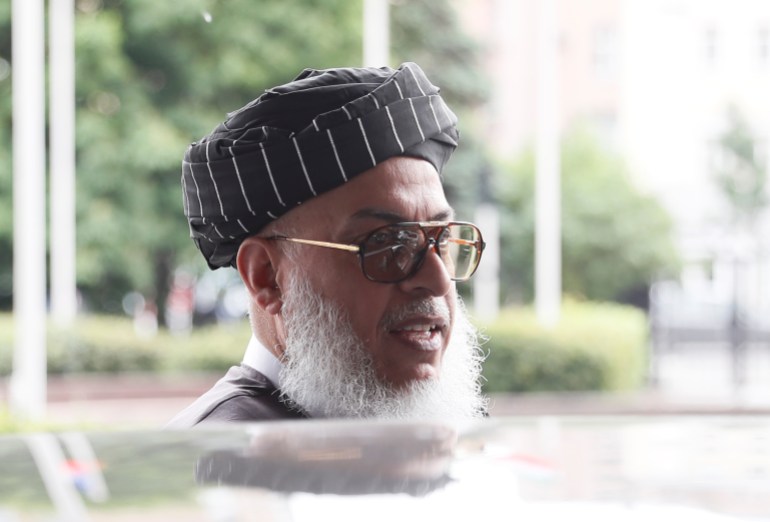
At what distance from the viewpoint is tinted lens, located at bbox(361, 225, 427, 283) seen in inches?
65.9

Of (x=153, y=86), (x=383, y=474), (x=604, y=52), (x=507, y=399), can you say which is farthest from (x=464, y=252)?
(x=604, y=52)

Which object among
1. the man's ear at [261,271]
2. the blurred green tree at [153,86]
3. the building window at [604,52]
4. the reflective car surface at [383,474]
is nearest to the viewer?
the reflective car surface at [383,474]

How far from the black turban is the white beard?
0.44ft

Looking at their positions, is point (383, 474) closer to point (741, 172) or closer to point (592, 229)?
point (592, 229)

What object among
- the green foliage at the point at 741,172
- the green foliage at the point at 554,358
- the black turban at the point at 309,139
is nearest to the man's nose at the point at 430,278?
the black turban at the point at 309,139

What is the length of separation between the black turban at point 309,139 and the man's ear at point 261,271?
0.03m

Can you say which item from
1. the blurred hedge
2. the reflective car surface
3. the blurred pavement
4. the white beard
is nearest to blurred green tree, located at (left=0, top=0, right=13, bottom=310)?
the blurred hedge

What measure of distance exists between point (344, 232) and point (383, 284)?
0.09m

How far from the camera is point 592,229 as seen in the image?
22.7 metres

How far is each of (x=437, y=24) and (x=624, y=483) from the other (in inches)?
871

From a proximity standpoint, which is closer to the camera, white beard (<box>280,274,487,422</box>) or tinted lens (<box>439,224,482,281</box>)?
white beard (<box>280,274,487,422</box>)

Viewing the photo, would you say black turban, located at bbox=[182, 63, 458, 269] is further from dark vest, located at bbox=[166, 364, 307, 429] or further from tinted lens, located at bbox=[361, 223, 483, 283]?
dark vest, located at bbox=[166, 364, 307, 429]

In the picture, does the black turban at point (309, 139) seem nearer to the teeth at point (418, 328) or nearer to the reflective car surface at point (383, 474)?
the teeth at point (418, 328)

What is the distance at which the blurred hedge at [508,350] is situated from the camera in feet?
41.0
